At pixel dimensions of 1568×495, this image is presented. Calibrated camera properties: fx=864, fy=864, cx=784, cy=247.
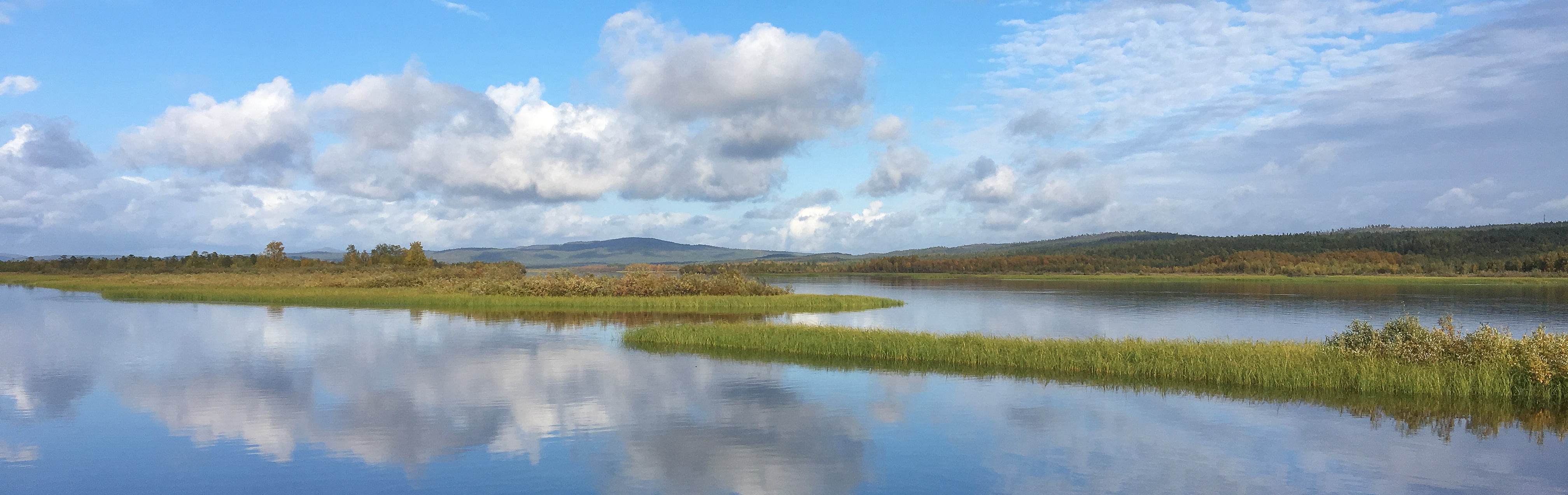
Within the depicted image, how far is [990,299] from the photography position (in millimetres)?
68000

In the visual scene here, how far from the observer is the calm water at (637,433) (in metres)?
12.5

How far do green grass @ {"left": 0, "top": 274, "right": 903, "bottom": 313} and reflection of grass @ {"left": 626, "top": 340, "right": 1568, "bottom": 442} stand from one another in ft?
77.2

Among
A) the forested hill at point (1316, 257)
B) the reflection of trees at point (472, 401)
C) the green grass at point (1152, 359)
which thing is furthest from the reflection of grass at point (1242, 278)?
the reflection of trees at point (472, 401)

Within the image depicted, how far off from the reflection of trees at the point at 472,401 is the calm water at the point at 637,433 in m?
0.08

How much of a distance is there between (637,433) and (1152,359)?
47.8 ft

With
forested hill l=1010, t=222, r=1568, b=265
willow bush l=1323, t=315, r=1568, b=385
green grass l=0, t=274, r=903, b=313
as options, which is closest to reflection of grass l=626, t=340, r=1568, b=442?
willow bush l=1323, t=315, r=1568, b=385

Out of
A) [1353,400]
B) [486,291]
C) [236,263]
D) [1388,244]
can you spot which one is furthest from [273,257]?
[1388,244]

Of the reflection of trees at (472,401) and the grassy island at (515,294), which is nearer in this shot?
the reflection of trees at (472,401)

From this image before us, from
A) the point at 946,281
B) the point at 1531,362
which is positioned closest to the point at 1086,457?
the point at 1531,362

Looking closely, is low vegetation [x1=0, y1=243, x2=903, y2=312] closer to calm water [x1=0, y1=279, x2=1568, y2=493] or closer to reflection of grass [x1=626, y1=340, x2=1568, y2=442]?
calm water [x1=0, y1=279, x2=1568, y2=493]

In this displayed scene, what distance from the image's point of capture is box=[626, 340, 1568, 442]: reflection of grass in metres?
16.4

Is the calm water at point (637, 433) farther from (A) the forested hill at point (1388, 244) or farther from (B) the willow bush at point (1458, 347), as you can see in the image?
(A) the forested hill at point (1388, 244)

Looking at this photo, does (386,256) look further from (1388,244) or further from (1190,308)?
(1388,244)

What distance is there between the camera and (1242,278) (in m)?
126
